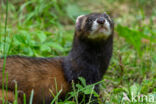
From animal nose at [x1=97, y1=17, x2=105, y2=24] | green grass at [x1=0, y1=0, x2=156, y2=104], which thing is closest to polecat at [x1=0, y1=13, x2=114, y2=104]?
animal nose at [x1=97, y1=17, x2=105, y2=24]

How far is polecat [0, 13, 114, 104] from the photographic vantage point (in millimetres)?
3314

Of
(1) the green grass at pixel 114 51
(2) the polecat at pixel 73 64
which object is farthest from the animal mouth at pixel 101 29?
(1) the green grass at pixel 114 51

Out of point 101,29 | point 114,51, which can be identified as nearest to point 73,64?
point 101,29

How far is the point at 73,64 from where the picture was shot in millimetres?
3559

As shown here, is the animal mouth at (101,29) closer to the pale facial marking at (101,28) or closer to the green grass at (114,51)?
the pale facial marking at (101,28)

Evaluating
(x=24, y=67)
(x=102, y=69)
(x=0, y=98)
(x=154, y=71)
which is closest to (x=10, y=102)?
(x=0, y=98)

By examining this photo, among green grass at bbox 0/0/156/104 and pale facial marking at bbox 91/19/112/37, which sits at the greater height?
pale facial marking at bbox 91/19/112/37

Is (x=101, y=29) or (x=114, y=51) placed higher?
(x=101, y=29)

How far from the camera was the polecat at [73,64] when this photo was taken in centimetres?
331

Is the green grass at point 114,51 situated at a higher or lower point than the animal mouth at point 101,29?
lower

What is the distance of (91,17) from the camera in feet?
11.5

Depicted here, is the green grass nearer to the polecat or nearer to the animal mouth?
the polecat

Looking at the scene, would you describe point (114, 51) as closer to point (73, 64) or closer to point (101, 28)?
point (73, 64)

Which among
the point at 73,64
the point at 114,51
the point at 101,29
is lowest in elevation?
the point at 114,51
